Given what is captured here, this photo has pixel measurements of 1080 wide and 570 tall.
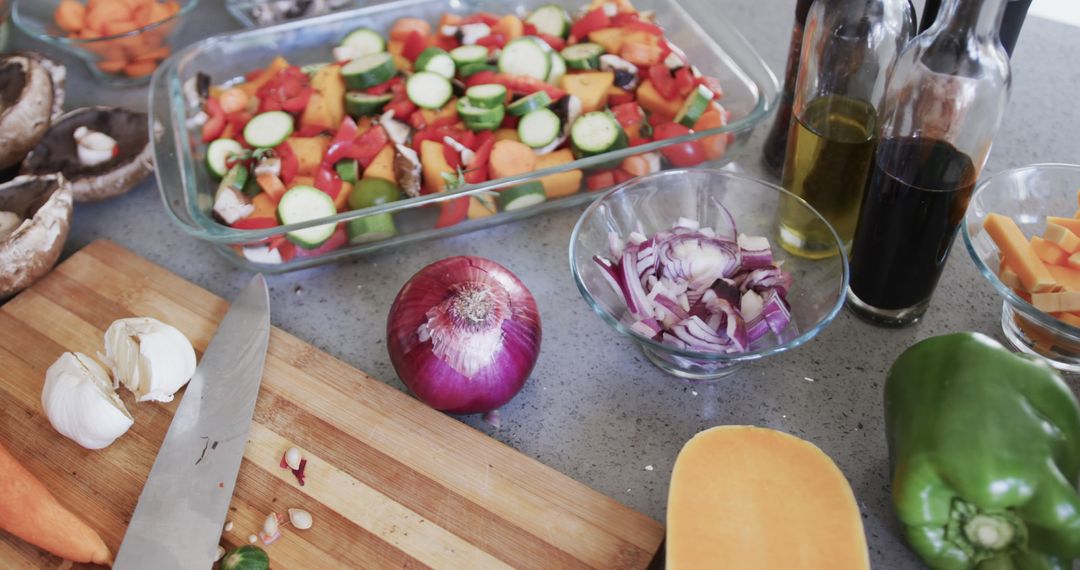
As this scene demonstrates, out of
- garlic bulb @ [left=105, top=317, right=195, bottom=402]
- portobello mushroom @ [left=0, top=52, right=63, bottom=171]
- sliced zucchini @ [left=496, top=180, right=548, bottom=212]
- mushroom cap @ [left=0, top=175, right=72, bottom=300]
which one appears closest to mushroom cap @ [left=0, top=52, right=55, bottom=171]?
portobello mushroom @ [left=0, top=52, right=63, bottom=171]

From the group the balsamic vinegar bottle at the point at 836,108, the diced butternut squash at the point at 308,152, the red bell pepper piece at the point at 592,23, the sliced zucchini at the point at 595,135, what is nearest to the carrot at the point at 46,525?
the diced butternut squash at the point at 308,152

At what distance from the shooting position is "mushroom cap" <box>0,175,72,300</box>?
1321mm

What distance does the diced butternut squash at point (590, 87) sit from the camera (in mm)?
1581

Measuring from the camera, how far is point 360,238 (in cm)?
141

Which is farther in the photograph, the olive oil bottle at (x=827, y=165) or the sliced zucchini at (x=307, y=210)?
the sliced zucchini at (x=307, y=210)

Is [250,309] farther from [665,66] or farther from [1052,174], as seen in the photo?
[1052,174]

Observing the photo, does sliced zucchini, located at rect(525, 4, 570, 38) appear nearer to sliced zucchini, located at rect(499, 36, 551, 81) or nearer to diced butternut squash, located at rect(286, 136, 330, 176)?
sliced zucchini, located at rect(499, 36, 551, 81)

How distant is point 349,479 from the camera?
1.12 meters

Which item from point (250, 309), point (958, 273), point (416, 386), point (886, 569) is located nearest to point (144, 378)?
point (250, 309)

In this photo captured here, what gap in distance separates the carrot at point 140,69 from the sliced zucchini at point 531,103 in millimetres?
916

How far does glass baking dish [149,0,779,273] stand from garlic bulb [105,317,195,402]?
6.6 inches

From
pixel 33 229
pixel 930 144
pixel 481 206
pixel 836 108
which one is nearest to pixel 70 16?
pixel 33 229

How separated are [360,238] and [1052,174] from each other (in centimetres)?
107

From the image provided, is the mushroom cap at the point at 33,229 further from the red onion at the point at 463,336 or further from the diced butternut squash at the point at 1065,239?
the diced butternut squash at the point at 1065,239
